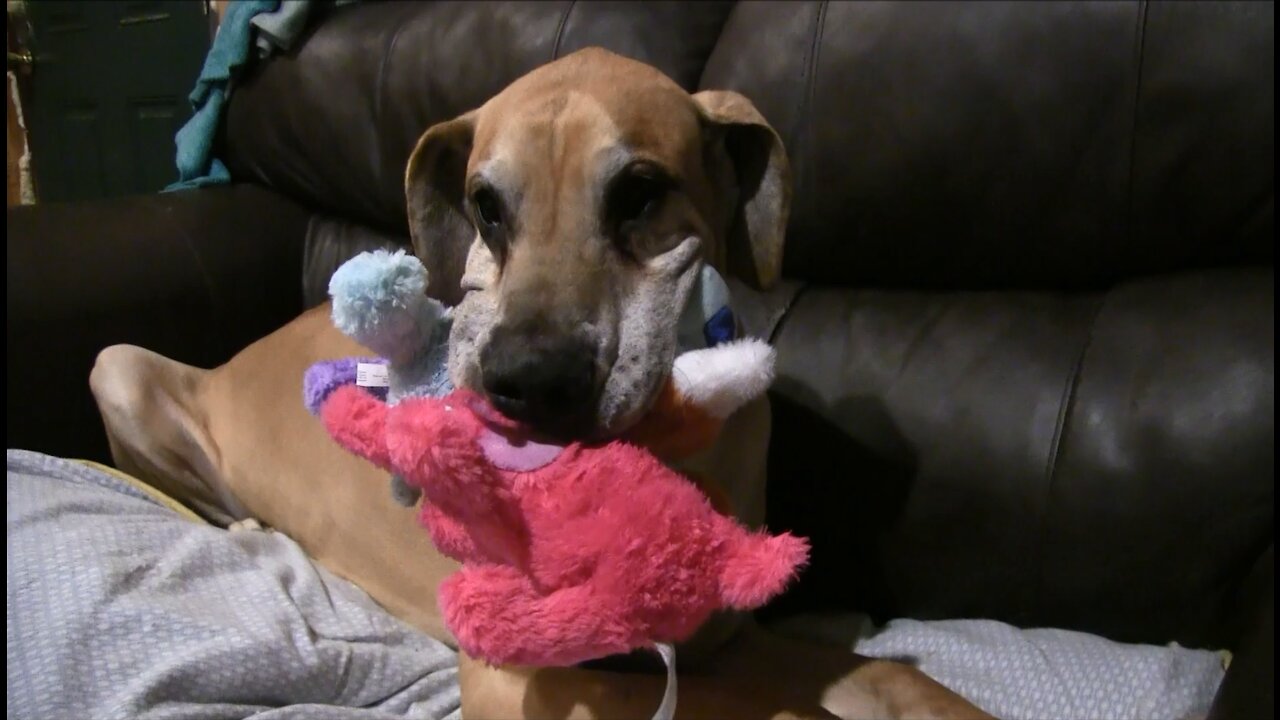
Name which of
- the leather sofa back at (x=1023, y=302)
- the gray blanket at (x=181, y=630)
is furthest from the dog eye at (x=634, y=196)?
the gray blanket at (x=181, y=630)

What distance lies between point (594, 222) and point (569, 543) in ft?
0.90

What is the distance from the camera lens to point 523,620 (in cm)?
63

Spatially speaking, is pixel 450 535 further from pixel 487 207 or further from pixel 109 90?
pixel 109 90

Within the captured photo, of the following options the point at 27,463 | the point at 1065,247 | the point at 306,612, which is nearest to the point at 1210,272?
the point at 1065,247

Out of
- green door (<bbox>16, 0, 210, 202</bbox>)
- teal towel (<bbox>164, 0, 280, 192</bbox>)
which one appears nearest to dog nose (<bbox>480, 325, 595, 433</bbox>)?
teal towel (<bbox>164, 0, 280, 192</bbox>)

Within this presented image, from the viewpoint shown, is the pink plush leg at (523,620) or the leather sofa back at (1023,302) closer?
the pink plush leg at (523,620)

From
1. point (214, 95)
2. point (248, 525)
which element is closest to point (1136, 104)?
point (248, 525)

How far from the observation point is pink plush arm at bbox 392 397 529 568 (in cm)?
63

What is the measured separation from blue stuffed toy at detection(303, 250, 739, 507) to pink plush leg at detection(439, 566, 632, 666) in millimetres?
105

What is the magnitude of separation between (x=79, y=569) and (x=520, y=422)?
23.9 inches

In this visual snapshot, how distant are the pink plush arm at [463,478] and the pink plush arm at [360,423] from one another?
0.09 feet

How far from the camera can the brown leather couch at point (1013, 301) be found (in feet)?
3.18

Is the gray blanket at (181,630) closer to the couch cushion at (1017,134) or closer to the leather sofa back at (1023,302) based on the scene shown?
the leather sofa back at (1023,302)

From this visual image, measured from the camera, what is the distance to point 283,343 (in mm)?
1373
